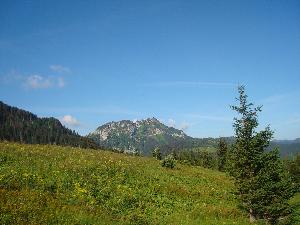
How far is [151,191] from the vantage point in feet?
101

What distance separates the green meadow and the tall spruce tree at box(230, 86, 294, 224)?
242 centimetres

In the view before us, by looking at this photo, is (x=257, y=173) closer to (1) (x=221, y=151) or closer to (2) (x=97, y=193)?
(2) (x=97, y=193)

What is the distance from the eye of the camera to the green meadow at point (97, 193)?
1902 centimetres

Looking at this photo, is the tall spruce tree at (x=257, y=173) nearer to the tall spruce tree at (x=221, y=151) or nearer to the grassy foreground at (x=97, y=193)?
the grassy foreground at (x=97, y=193)

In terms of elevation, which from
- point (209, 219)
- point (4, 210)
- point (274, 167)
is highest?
point (274, 167)

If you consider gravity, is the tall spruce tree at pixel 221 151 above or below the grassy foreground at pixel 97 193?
above

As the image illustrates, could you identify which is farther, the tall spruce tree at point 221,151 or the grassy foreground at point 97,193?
the tall spruce tree at point 221,151

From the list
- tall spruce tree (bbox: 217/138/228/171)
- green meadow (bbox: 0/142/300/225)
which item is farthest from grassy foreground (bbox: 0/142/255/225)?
tall spruce tree (bbox: 217/138/228/171)

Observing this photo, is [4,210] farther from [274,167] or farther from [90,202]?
[274,167]

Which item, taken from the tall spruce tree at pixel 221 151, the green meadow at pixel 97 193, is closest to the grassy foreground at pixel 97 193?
the green meadow at pixel 97 193

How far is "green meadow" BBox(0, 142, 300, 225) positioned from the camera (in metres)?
19.0

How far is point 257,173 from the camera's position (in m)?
23.6

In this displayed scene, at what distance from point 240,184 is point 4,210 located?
15.6 metres

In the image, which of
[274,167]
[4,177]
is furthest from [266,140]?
[4,177]
